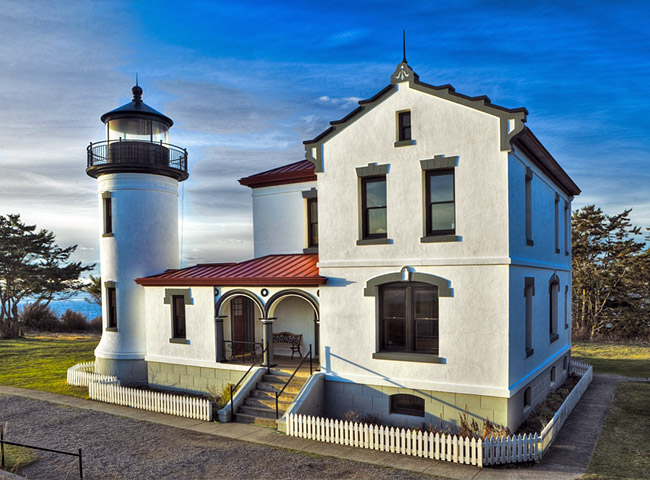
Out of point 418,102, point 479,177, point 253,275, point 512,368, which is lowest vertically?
point 512,368

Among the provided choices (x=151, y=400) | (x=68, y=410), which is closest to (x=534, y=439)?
(x=151, y=400)

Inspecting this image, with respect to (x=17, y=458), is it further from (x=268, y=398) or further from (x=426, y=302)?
(x=426, y=302)

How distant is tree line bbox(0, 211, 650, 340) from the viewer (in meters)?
36.7

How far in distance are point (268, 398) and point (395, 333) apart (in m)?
4.42

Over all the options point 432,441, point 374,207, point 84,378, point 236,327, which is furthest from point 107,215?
point 432,441

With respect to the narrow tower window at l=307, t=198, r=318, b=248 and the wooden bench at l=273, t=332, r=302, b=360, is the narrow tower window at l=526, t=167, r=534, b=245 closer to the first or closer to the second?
the narrow tower window at l=307, t=198, r=318, b=248

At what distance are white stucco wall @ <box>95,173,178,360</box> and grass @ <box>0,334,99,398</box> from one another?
2.34 metres

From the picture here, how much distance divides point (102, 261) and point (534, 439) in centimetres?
1743

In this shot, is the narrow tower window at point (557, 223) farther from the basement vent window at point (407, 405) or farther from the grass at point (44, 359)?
the grass at point (44, 359)

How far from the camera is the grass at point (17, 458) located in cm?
1145

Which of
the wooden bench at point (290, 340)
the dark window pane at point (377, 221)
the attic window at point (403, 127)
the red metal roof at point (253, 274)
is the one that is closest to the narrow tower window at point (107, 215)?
the red metal roof at point (253, 274)

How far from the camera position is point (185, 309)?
18297 millimetres

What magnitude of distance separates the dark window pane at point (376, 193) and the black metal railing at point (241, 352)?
22.8ft

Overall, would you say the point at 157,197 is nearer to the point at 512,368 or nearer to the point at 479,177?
the point at 479,177
